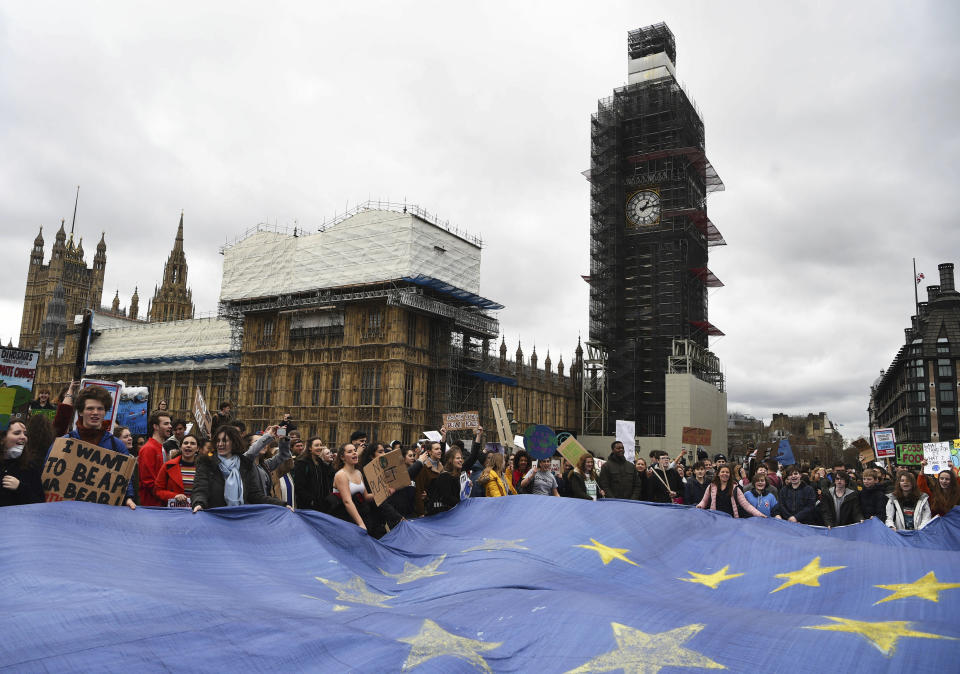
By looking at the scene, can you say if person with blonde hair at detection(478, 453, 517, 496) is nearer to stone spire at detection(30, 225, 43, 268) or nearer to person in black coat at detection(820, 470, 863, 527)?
person in black coat at detection(820, 470, 863, 527)

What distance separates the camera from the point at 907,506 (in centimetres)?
914

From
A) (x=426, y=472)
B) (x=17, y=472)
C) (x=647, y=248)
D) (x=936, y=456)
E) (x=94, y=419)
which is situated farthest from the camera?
(x=647, y=248)

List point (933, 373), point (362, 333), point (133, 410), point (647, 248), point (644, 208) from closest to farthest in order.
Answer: point (133, 410) < point (362, 333) < point (647, 248) < point (644, 208) < point (933, 373)

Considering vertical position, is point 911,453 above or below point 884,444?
below

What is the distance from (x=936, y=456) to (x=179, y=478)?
17.0 meters

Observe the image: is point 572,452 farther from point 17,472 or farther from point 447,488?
point 17,472

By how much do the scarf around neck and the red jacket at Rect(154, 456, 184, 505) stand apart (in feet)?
2.05

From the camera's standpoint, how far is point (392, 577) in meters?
6.43

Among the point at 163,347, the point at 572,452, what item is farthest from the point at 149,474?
the point at 163,347

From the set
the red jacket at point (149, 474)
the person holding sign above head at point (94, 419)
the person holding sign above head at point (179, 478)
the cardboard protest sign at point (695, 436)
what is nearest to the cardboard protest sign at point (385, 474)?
the person holding sign above head at point (179, 478)

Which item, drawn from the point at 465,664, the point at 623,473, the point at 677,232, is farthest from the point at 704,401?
the point at 465,664

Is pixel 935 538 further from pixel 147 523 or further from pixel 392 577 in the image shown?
pixel 147 523

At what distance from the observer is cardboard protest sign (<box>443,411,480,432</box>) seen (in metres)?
17.4

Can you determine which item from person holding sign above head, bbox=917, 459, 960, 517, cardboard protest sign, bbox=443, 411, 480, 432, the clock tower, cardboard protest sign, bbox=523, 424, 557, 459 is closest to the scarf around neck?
person holding sign above head, bbox=917, 459, 960, 517
